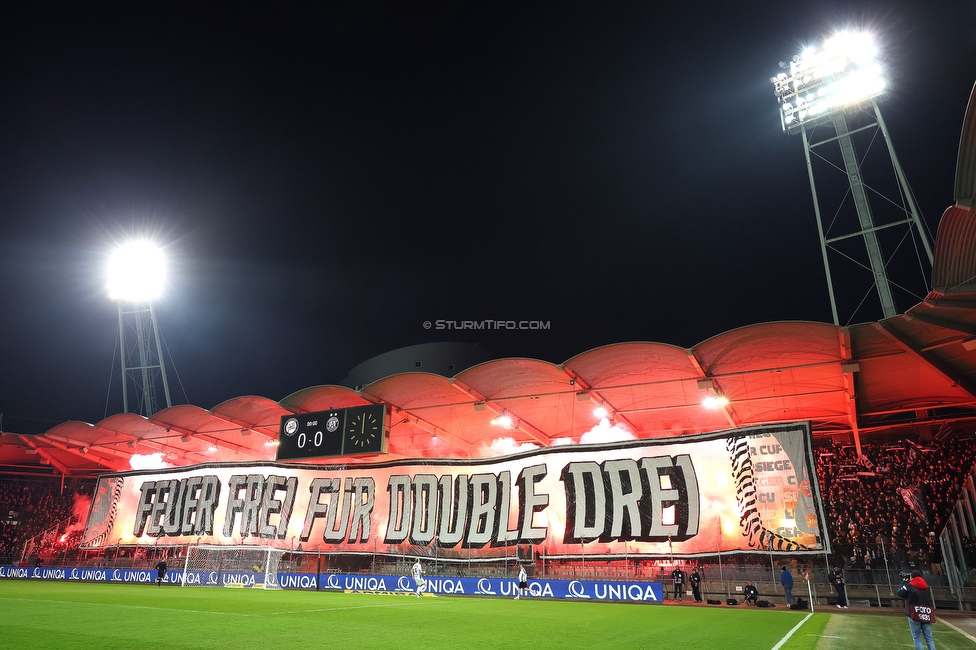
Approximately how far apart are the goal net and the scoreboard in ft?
17.4

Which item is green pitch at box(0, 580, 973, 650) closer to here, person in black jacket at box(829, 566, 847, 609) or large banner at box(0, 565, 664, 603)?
person in black jacket at box(829, 566, 847, 609)

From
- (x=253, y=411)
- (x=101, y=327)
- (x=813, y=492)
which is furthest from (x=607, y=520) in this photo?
(x=101, y=327)

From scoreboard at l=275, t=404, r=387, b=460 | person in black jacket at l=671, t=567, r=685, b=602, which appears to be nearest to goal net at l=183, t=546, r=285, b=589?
scoreboard at l=275, t=404, r=387, b=460

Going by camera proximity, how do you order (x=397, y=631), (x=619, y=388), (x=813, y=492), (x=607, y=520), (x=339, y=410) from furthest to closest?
(x=339, y=410) → (x=619, y=388) → (x=607, y=520) → (x=813, y=492) → (x=397, y=631)

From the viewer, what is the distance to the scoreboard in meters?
25.9

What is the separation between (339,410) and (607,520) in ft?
44.0

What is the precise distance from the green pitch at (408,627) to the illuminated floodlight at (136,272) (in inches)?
1041

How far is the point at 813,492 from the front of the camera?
19.2 m

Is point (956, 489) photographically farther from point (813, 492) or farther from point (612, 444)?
point (612, 444)

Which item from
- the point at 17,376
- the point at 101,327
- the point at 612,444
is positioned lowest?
the point at 612,444

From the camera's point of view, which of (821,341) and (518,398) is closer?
(821,341)

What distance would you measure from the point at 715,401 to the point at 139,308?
1497 inches

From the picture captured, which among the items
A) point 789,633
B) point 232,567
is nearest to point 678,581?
point 789,633

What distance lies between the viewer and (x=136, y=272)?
37.3 meters
